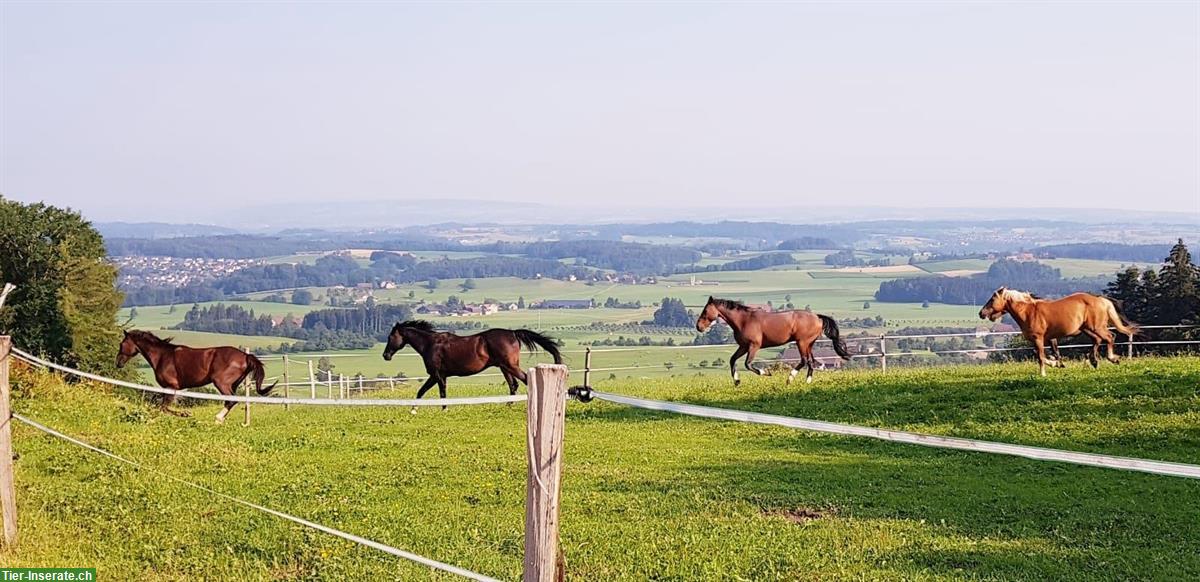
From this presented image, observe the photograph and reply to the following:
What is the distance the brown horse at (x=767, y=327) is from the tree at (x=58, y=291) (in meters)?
21.5

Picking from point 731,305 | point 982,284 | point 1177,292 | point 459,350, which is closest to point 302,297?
point 982,284

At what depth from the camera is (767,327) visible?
2091cm

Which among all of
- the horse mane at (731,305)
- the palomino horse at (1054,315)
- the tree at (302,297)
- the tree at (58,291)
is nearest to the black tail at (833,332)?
the horse mane at (731,305)

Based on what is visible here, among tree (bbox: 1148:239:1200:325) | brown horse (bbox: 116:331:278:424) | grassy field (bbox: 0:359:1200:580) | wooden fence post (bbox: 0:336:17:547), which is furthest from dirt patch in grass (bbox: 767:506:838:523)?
tree (bbox: 1148:239:1200:325)

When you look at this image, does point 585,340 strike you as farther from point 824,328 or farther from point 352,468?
point 352,468

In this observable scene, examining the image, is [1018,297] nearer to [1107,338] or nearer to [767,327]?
[1107,338]

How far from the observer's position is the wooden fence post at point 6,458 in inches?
313

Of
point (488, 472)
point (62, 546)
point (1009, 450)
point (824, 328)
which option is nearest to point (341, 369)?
point (824, 328)

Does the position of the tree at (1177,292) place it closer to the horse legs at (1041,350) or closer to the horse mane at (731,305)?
the horse legs at (1041,350)

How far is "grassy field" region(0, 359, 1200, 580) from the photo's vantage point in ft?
27.1

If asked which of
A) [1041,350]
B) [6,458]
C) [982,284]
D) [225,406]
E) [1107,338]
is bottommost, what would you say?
[982,284]

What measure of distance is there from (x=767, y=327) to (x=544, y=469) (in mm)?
16439

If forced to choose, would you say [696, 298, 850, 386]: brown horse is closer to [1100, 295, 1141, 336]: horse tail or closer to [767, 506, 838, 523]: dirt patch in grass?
[1100, 295, 1141, 336]: horse tail

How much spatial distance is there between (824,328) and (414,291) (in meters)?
78.2
